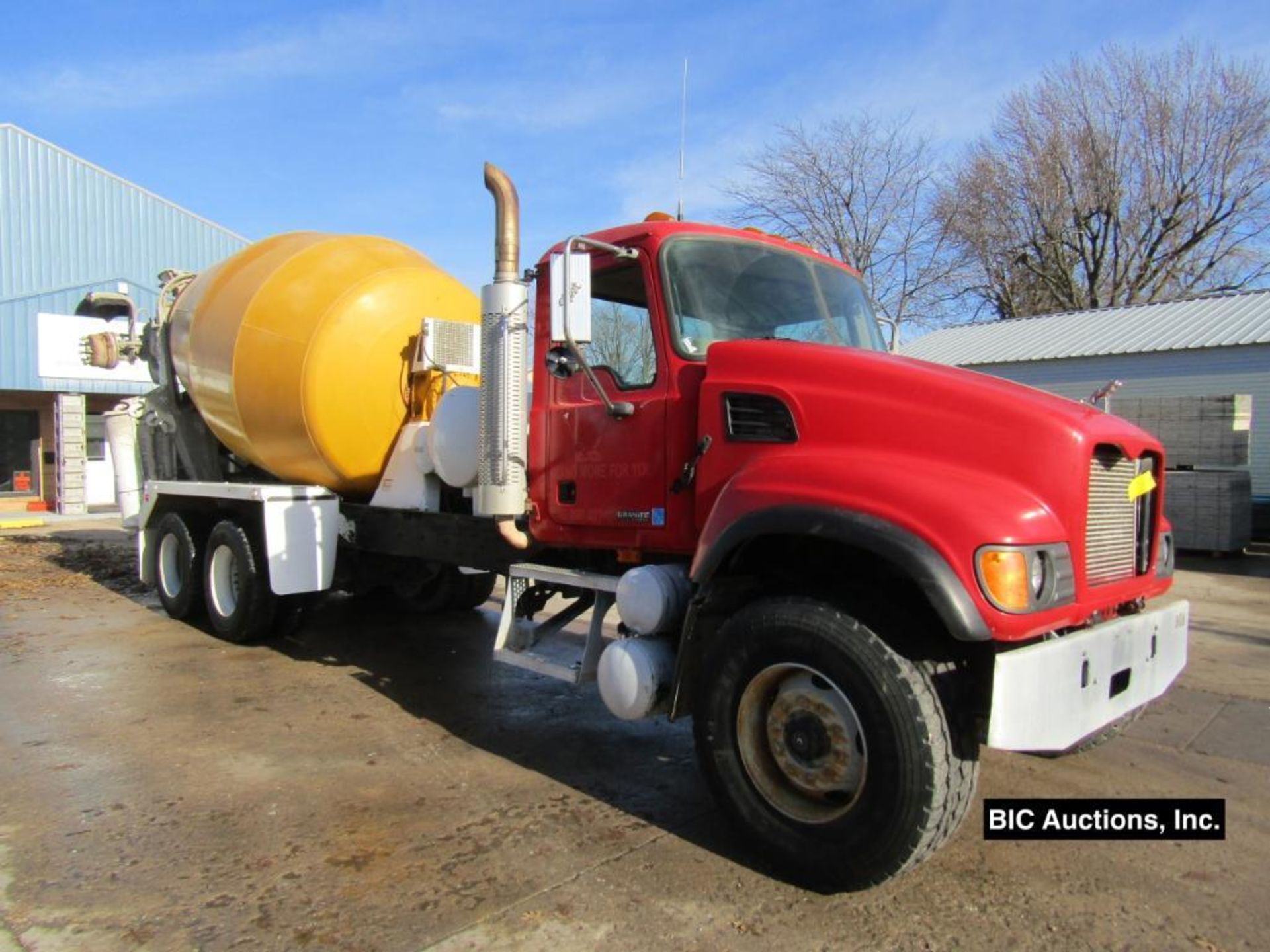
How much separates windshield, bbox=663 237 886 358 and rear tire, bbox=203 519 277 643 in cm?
445

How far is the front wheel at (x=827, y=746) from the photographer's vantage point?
306 centimetres

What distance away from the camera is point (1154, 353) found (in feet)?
56.6

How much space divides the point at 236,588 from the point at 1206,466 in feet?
44.6

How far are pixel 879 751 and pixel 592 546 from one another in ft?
6.45

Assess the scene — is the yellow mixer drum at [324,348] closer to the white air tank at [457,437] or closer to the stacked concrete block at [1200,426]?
the white air tank at [457,437]

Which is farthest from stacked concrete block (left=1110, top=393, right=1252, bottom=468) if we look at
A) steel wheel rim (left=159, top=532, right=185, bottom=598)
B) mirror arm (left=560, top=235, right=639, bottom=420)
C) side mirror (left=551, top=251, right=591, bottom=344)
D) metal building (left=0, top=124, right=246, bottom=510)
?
metal building (left=0, top=124, right=246, bottom=510)

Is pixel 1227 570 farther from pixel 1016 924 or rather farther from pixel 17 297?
pixel 17 297

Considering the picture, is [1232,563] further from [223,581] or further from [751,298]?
[223,581]

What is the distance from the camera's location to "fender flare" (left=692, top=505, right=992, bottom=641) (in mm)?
2949

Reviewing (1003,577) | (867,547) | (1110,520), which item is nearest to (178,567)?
(867,547)

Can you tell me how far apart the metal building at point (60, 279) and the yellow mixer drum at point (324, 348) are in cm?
1542

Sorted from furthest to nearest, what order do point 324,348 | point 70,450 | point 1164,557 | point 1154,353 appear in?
1. point 70,450
2. point 1154,353
3. point 324,348
4. point 1164,557

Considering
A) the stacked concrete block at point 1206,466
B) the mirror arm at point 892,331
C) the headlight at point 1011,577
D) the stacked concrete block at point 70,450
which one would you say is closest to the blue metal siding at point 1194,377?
the stacked concrete block at point 1206,466

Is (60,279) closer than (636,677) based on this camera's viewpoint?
No
